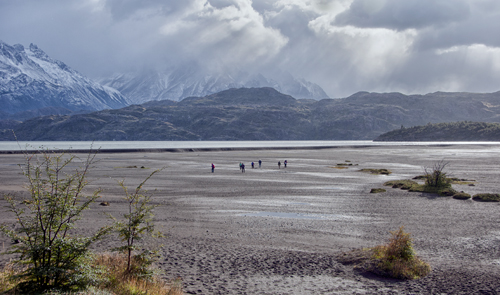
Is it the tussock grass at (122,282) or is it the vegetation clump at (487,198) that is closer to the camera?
the tussock grass at (122,282)

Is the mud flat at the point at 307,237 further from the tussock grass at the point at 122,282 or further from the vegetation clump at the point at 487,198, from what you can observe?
the vegetation clump at the point at 487,198

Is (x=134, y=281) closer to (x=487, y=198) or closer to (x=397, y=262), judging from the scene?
(x=397, y=262)

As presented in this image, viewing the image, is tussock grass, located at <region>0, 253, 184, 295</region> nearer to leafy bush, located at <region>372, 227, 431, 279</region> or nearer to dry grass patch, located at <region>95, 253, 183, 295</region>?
dry grass patch, located at <region>95, 253, 183, 295</region>

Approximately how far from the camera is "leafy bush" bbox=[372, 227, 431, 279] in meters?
14.3

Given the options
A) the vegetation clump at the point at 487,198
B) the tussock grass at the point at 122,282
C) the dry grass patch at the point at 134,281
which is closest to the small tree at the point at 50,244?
the tussock grass at the point at 122,282

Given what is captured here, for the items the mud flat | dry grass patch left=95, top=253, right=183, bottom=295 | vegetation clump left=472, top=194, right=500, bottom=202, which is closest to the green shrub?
the mud flat

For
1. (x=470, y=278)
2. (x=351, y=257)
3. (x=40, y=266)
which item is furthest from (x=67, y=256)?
(x=470, y=278)

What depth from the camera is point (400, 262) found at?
48.0ft

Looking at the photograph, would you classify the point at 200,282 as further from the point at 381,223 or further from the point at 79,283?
the point at 381,223

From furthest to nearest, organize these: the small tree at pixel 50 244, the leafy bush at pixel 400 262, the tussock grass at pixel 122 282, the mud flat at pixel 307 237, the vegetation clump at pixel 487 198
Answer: the vegetation clump at pixel 487 198, the leafy bush at pixel 400 262, the mud flat at pixel 307 237, the tussock grass at pixel 122 282, the small tree at pixel 50 244

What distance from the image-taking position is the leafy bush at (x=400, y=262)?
563 inches

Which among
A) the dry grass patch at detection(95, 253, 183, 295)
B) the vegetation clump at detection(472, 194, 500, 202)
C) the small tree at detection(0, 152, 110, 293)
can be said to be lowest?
the vegetation clump at detection(472, 194, 500, 202)

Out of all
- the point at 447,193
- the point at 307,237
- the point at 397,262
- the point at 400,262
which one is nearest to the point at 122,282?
the point at 397,262

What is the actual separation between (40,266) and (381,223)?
18584 millimetres
